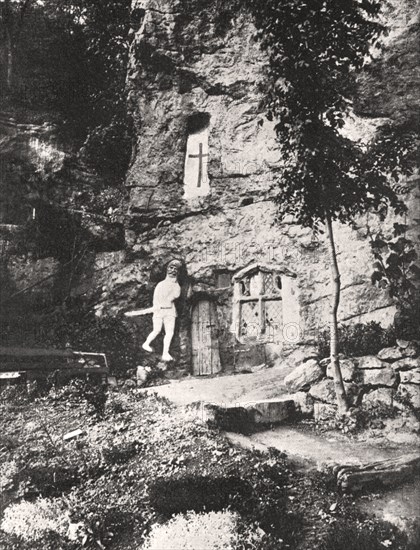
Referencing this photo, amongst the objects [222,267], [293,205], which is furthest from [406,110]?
[222,267]

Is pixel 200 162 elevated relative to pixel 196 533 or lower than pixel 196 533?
elevated

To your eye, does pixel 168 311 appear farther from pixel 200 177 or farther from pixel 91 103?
pixel 91 103

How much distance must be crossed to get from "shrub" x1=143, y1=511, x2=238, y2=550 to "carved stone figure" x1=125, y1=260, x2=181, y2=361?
330 centimetres

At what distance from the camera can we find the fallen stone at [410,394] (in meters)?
5.01

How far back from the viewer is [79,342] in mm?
7238

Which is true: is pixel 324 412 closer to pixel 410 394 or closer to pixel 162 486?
pixel 410 394

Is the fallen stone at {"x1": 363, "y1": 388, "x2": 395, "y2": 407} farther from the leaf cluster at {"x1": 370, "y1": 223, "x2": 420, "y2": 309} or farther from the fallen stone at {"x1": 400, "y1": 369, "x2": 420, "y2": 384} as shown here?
the leaf cluster at {"x1": 370, "y1": 223, "x2": 420, "y2": 309}

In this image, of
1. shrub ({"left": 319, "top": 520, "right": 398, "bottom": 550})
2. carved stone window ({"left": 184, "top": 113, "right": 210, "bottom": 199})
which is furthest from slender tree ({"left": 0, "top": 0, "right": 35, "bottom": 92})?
shrub ({"left": 319, "top": 520, "right": 398, "bottom": 550})

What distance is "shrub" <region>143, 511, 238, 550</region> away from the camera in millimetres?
3721

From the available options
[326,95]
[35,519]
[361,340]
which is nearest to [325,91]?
[326,95]

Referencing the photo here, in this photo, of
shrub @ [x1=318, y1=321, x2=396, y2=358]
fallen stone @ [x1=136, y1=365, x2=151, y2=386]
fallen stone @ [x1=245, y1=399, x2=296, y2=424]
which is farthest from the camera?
fallen stone @ [x1=136, y1=365, x2=151, y2=386]

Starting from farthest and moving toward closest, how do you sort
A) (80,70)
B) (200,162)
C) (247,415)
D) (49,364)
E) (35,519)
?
(80,70)
(200,162)
(49,364)
(247,415)
(35,519)

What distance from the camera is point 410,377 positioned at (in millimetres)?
5238

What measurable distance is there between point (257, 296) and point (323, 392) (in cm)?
156
